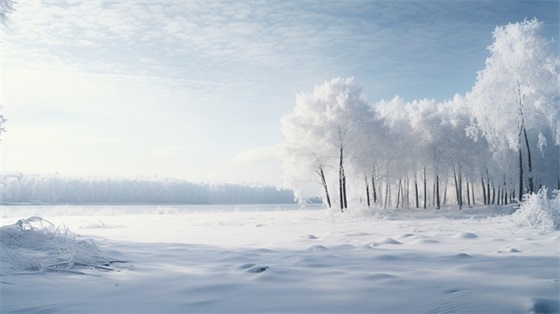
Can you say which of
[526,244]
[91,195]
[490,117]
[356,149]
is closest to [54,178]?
[91,195]

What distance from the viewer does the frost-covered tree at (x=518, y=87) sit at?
2003cm

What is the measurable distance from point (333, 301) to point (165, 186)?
423 feet

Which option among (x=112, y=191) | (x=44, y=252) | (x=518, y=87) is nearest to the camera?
(x=44, y=252)

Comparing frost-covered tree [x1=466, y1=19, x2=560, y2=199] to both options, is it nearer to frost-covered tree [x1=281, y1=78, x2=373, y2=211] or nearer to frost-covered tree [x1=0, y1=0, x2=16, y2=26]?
frost-covered tree [x1=281, y1=78, x2=373, y2=211]

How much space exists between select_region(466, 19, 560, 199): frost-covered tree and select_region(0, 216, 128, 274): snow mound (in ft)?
70.9

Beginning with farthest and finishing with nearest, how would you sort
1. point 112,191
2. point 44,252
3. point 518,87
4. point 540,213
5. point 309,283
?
point 112,191 → point 518,87 → point 540,213 → point 44,252 → point 309,283

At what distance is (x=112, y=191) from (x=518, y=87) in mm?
112851

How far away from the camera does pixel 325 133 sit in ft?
85.3

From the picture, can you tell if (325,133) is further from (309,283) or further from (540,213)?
(309,283)

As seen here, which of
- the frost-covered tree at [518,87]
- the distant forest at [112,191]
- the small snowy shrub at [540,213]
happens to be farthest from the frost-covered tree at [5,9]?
the distant forest at [112,191]

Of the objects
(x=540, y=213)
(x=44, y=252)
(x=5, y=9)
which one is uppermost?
(x=5, y=9)

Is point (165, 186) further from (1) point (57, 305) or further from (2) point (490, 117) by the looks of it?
(1) point (57, 305)

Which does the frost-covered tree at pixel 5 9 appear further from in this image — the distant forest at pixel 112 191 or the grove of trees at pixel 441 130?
the distant forest at pixel 112 191

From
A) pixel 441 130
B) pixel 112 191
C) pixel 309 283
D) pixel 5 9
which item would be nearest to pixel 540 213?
pixel 309 283
